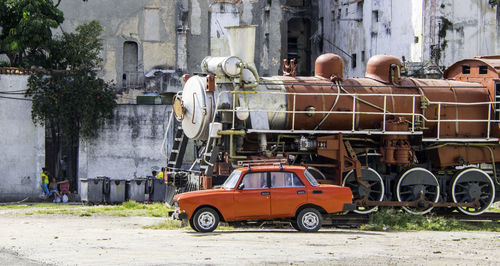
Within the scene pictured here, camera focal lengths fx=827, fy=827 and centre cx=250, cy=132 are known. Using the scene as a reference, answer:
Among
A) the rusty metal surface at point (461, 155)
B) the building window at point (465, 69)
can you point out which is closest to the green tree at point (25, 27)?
the building window at point (465, 69)

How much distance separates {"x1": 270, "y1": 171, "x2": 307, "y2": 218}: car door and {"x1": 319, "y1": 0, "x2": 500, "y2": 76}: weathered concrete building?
65.8 ft

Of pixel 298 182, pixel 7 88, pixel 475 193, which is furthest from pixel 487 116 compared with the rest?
pixel 7 88

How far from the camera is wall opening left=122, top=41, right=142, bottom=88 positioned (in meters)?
42.4

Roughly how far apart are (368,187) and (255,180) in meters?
4.87

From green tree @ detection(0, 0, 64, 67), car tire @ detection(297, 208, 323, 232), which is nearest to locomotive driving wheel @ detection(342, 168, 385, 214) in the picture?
car tire @ detection(297, 208, 323, 232)

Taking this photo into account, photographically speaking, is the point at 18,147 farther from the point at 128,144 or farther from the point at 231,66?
the point at 231,66

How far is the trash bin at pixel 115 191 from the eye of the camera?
31.5 meters

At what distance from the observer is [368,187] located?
73.9ft

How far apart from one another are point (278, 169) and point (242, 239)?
2.43 m

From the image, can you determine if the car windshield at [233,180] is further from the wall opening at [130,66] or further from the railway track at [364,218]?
the wall opening at [130,66]

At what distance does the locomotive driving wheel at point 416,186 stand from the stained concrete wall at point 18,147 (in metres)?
17.5

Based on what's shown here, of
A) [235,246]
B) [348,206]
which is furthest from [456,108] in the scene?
[235,246]

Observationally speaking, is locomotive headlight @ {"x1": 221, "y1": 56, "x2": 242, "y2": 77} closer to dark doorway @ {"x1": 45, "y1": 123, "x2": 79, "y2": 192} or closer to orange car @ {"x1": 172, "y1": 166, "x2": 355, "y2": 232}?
orange car @ {"x1": 172, "y1": 166, "x2": 355, "y2": 232}

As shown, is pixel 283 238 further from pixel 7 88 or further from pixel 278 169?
pixel 7 88
